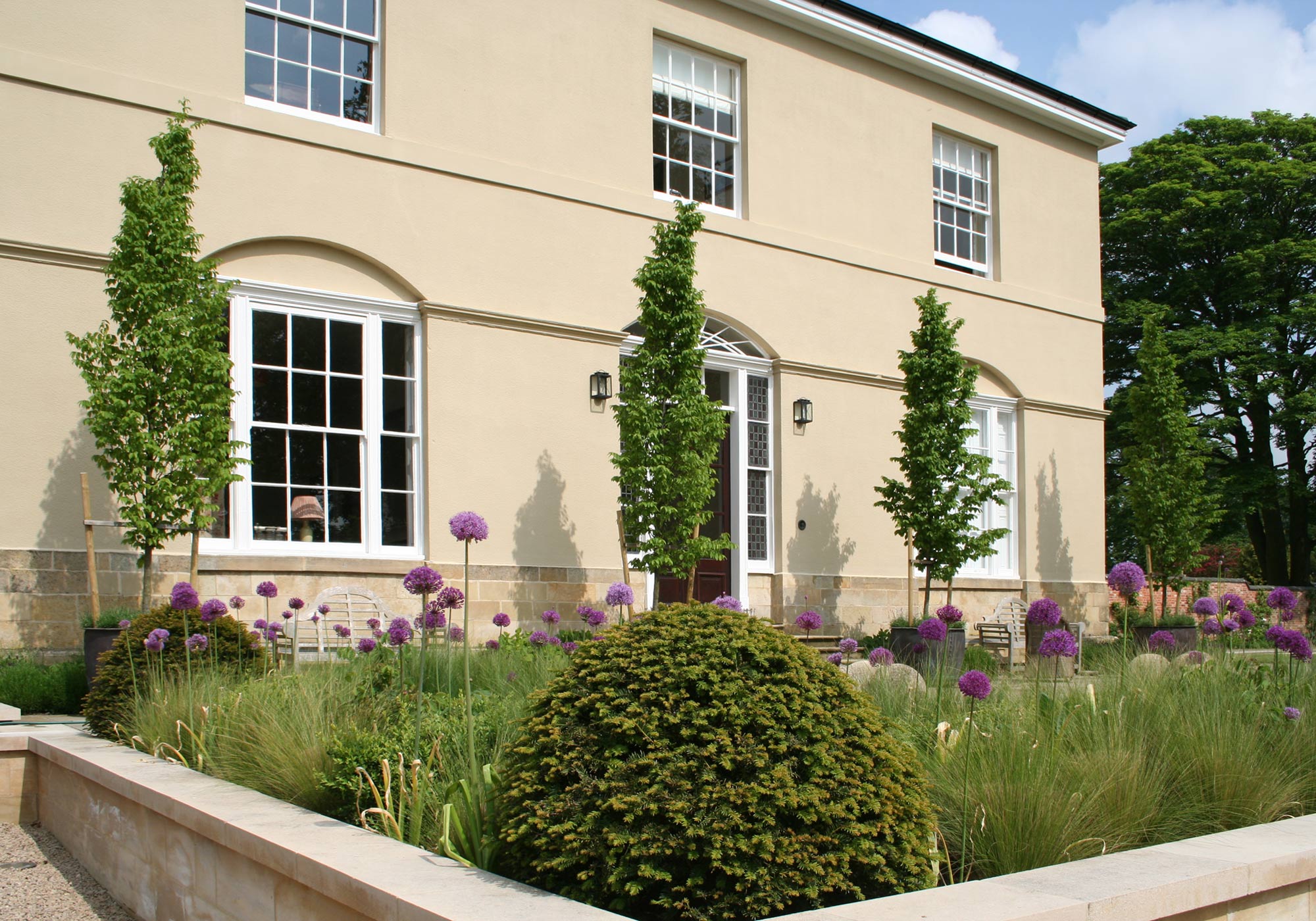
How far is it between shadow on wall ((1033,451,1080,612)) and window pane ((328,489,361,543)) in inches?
388

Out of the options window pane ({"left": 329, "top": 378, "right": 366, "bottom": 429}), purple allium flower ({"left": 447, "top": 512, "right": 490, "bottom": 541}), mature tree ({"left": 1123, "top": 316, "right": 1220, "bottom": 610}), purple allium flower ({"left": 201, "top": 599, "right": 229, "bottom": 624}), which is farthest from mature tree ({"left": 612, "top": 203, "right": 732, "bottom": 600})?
mature tree ({"left": 1123, "top": 316, "right": 1220, "bottom": 610})

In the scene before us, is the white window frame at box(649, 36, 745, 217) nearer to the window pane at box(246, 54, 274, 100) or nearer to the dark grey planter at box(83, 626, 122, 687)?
the window pane at box(246, 54, 274, 100)

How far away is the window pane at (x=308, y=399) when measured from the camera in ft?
34.4

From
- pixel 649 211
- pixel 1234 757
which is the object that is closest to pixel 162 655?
pixel 1234 757

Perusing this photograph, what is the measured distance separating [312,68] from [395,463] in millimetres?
3779

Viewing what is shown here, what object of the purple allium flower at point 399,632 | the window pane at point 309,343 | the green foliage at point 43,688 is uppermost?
the window pane at point 309,343

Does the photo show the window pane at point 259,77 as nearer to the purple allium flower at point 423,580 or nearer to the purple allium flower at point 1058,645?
the purple allium flower at point 423,580

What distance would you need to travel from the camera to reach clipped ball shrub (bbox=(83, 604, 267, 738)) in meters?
6.43

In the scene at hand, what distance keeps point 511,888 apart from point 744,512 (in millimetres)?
10462

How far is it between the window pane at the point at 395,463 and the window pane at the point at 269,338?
1.20 meters

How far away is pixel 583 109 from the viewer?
12.5 m

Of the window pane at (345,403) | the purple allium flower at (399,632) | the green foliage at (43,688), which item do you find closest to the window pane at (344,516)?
the window pane at (345,403)

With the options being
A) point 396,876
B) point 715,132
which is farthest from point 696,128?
point 396,876

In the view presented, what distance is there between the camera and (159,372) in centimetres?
869
